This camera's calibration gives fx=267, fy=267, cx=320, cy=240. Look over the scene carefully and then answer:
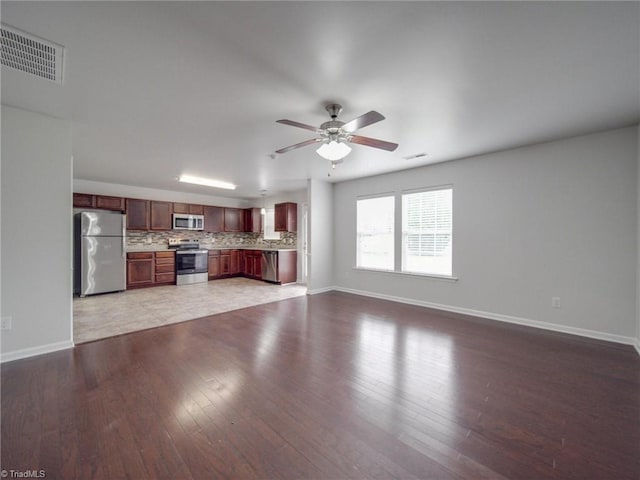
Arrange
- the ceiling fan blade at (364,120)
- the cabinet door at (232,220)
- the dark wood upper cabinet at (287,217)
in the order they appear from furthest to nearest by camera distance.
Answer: the cabinet door at (232,220), the dark wood upper cabinet at (287,217), the ceiling fan blade at (364,120)

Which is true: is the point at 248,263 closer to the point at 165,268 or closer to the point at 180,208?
the point at 165,268

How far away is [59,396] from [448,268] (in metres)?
5.01

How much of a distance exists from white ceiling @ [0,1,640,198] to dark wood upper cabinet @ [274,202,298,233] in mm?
3866

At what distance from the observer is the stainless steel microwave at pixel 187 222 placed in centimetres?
725

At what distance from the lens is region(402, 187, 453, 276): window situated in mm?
4617

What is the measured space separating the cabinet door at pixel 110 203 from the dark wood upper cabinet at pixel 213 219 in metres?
2.03

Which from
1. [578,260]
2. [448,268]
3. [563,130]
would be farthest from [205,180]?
[578,260]

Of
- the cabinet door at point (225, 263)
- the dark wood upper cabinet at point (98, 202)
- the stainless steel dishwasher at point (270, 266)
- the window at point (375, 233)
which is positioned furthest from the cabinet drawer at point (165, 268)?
the window at point (375, 233)

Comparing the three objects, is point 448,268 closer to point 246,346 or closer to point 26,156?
point 246,346

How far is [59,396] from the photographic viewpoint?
6.95 feet

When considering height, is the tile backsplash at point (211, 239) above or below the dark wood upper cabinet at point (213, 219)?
below

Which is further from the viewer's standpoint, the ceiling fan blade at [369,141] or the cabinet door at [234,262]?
the cabinet door at [234,262]

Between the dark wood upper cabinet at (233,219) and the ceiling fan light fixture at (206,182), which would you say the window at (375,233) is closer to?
the ceiling fan light fixture at (206,182)

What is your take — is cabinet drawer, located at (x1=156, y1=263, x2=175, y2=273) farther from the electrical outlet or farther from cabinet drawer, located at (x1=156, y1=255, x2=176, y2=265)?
the electrical outlet
